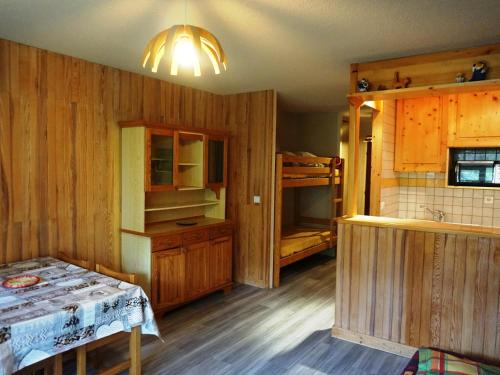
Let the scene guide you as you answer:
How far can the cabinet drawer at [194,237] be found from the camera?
3.79 metres

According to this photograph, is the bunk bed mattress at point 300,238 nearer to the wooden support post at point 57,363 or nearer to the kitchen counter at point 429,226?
the kitchen counter at point 429,226

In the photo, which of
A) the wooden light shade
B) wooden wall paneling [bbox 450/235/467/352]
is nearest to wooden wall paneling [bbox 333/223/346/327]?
wooden wall paneling [bbox 450/235/467/352]

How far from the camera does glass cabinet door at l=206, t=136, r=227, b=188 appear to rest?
4234 mm

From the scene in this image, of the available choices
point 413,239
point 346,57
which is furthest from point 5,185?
point 413,239

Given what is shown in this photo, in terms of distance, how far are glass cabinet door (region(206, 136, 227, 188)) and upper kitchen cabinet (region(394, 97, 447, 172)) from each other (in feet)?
6.97

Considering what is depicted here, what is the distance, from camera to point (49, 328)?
74.2 inches

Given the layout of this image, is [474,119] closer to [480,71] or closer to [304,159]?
[480,71]

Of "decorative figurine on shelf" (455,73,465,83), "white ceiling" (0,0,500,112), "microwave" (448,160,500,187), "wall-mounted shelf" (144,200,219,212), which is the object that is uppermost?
"white ceiling" (0,0,500,112)

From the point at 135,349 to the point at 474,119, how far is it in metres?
4.06

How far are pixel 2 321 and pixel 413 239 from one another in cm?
278

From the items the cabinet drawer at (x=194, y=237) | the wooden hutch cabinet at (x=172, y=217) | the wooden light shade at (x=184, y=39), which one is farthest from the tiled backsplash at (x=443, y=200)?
the wooden light shade at (x=184, y=39)

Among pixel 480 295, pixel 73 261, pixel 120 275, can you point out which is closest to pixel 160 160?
pixel 73 261

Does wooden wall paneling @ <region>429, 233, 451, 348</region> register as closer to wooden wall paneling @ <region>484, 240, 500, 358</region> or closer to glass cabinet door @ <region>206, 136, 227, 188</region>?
wooden wall paneling @ <region>484, 240, 500, 358</region>

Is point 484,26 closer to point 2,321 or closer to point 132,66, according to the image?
point 132,66
